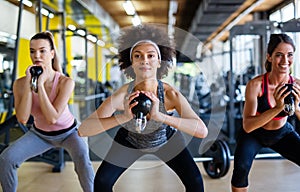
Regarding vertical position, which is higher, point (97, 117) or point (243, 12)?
point (243, 12)

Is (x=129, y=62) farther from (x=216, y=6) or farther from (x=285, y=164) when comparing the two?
(x=216, y=6)

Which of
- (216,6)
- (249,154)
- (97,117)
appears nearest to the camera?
(97,117)

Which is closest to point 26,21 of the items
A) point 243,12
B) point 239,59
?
point 243,12

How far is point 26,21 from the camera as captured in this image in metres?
5.17

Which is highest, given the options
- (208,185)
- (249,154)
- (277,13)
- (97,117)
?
(277,13)

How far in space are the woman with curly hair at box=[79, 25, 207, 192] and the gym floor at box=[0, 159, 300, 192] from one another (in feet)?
3.08

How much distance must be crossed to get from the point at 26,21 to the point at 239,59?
241 inches

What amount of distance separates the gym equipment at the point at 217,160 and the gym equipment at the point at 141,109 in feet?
5.66

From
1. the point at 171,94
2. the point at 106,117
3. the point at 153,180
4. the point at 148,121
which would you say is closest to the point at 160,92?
the point at 171,94

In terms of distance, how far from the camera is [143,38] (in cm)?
173

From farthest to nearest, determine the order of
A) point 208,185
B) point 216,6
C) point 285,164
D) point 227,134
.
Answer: point 216,6 → point 227,134 → point 285,164 → point 208,185

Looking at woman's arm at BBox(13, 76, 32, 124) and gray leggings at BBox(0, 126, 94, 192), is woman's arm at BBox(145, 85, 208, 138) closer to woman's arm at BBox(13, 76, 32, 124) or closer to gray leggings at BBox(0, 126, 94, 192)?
gray leggings at BBox(0, 126, 94, 192)

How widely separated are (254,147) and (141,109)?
79 centimetres

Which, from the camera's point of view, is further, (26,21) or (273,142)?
(26,21)
